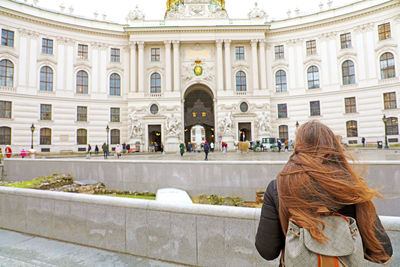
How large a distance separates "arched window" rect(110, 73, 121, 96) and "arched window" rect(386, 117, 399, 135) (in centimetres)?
3899

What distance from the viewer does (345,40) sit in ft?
118

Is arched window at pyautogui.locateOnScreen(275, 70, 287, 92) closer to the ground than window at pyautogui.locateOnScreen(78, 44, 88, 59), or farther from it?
closer to the ground

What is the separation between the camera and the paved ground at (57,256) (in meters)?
4.39

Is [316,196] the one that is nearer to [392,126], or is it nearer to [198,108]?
[392,126]

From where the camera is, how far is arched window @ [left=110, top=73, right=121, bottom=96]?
38325 millimetres

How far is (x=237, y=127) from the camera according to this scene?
36.5m

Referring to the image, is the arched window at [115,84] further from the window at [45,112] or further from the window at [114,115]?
the window at [45,112]

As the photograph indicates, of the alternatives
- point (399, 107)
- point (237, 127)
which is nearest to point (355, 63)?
point (399, 107)

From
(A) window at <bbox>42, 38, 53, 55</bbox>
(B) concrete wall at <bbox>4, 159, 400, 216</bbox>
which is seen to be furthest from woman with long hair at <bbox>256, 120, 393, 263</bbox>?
(A) window at <bbox>42, 38, 53, 55</bbox>

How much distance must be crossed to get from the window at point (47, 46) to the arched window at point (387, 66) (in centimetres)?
4693

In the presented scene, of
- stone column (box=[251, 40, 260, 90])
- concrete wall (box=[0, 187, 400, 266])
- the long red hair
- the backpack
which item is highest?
stone column (box=[251, 40, 260, 90])

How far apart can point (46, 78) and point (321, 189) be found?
41.0 metres

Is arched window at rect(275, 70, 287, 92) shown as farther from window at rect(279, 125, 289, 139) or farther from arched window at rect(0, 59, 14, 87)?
arched window at rect(0, 59, 14, 87)

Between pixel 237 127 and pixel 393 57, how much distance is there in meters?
23.0
